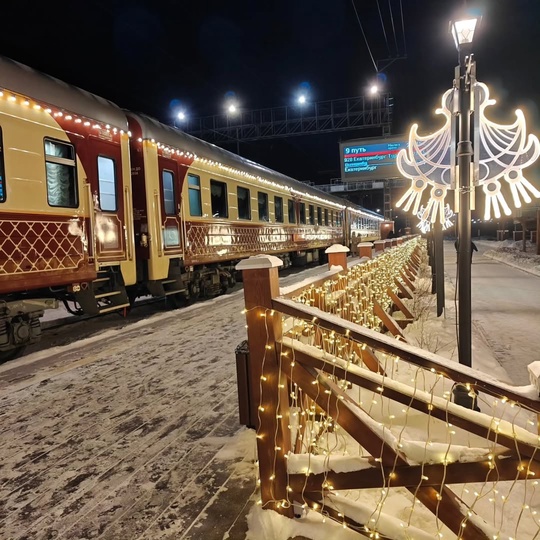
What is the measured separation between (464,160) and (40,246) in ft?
16.6

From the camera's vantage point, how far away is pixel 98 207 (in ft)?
21.6

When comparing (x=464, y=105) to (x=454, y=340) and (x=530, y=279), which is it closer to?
(x=454, y=340)

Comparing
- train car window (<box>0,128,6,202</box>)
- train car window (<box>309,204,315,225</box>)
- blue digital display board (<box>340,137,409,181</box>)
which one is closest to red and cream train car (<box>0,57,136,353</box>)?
train car window (<box>0,128,6,202</box>)

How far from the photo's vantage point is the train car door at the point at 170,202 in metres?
→ 8.20

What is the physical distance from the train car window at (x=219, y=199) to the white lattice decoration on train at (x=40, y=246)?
14.3 feet

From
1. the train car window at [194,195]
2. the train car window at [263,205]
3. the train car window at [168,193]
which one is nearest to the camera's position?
the train car window at [168,193]

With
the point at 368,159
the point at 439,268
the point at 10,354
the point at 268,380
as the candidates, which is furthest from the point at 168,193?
the point at 368,159

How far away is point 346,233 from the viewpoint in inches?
1038

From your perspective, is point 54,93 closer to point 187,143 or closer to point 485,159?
point 187,143

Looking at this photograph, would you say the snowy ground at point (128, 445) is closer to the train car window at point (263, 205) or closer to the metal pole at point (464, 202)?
the metal pole at point (464, 202)

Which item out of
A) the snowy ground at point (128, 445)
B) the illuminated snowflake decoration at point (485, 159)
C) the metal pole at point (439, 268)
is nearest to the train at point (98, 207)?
the snowy ground at point (128, 445)

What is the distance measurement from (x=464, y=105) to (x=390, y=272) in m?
4.58

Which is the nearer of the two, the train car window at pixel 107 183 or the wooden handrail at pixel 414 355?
the wooden handrail at pixel 414 355

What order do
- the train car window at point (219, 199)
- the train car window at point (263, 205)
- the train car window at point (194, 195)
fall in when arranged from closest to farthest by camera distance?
1. the train car window at point (194, 195)
2. the train car window at point (219, 199)
3. the train car window at point (263, 205)
